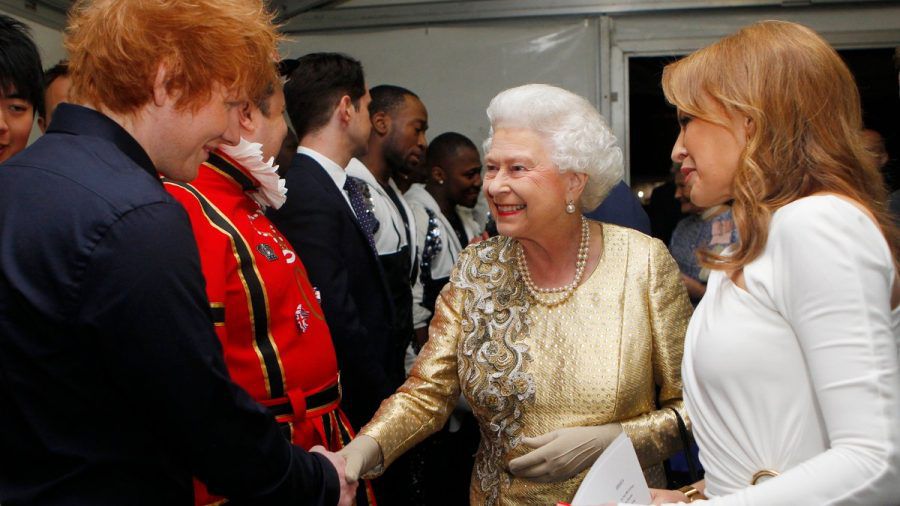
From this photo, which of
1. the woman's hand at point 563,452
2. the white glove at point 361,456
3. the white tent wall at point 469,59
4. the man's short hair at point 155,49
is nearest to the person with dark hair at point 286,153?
the white tent wall at point 469,59

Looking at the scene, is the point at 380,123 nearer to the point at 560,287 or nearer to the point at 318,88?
the point at 318,88

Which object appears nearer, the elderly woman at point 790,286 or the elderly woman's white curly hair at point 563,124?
the elderly woman at point 790,286

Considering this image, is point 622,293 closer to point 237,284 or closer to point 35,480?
point 237,284

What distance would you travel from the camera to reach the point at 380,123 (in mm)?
4074

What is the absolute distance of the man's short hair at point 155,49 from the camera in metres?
1.25

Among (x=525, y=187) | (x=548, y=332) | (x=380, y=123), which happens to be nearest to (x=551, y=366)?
(x=548, y=332)

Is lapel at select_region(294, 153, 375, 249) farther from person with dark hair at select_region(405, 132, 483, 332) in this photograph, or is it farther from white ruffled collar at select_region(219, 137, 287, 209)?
person with dark hair at select_region(405, 132, 483, 332)

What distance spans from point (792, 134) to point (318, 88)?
1946 mm

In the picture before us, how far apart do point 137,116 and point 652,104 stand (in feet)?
19.9

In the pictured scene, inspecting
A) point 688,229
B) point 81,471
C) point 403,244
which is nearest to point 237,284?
point 81,471

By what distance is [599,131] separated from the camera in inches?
82.0

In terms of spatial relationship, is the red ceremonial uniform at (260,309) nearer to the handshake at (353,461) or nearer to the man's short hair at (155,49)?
the handshake at (353,461)

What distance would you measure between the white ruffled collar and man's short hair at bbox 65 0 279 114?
53cm

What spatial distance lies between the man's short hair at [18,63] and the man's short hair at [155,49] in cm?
69
